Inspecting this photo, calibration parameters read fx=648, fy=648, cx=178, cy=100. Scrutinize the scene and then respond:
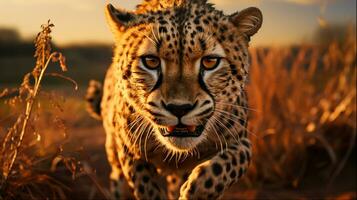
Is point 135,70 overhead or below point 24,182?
overhead

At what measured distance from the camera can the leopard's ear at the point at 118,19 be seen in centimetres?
380

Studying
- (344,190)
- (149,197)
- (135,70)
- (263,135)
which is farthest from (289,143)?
(135,70)

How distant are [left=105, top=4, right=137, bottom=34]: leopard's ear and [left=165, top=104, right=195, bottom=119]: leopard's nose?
0.78m

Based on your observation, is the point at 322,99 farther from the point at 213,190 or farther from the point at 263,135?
the point at 213,190

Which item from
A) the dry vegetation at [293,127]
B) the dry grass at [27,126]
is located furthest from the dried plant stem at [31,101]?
the dry vegetation at [293,127]

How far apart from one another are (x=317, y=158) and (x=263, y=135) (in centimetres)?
78

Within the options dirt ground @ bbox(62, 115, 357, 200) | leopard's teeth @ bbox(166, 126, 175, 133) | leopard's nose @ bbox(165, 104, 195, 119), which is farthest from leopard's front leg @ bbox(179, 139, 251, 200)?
dirt ground @ bbox(62, 115, 357, 200)

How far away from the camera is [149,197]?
3979 millimetres

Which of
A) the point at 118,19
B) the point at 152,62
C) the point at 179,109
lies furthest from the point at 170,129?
the point at 118,19

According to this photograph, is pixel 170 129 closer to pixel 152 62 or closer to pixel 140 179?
pixel 152 62

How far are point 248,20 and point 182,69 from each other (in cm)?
64

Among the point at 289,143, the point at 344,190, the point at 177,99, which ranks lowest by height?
the point at 344,190

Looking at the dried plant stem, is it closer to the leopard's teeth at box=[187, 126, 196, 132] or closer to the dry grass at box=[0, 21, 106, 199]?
the dry grass at box=[0, 21, 106, 199]

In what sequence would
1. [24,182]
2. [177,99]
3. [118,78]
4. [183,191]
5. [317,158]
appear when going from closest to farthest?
[177,99], [183,191], [118,78], [24,182], [317,158]
